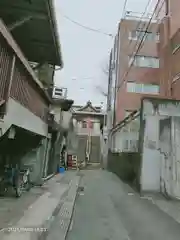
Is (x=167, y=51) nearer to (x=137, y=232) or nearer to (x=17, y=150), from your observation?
(x=17, y=150)

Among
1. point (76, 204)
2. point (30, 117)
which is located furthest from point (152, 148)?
point (30, 117)

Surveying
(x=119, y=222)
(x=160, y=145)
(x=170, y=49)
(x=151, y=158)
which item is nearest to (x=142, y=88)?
(x=170, y=49)

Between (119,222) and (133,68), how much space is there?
930 inches

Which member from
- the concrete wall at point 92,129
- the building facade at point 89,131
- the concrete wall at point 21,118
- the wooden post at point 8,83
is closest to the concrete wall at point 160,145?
the concrete wall at point 21,118

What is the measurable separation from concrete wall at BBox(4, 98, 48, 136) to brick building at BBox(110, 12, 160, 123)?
17602 mm

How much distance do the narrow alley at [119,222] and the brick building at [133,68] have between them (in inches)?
736

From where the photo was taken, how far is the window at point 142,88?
27.1 meters

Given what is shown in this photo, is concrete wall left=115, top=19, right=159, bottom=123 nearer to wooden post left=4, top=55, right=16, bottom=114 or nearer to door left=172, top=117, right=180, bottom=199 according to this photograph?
door left=172, top=117, right=180, bottom=199

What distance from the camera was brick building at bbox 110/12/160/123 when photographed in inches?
1048

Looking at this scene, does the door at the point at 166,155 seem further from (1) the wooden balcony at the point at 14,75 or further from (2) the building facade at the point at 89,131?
(2) the building facade at the point at 89,131

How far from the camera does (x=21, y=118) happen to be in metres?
6.93

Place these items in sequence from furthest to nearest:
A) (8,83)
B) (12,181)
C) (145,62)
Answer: (145,62) < (12,181) < (8,83)

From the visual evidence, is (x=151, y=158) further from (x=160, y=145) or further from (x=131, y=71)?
(x=131, y=71)

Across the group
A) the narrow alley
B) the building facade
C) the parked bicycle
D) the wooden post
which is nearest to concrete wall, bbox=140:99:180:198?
the narrow alley
